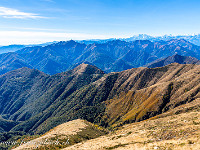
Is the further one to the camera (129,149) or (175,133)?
(175,133)

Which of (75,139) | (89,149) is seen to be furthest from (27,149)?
(89,149)

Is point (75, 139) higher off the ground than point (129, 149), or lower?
lower

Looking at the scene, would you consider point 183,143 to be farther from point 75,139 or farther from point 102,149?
point 75,139

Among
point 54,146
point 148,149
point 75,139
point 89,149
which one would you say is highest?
point 148,149

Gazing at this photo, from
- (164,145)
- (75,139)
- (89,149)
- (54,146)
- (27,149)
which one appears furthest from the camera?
(75,139)

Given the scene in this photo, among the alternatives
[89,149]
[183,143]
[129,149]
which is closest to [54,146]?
[89,149]

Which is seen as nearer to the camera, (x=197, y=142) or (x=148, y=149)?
(x=197, y=142)

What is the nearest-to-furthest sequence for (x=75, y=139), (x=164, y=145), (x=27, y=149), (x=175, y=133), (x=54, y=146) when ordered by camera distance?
(x=164, y=145)
(x=175, y=133)
(x=27, y=149)
(x=54, y=146)
(x=75, y=139)

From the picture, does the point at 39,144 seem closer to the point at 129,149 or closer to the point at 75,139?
the point at 75,139

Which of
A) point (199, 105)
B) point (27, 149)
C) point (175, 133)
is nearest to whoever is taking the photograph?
point (175, 133)

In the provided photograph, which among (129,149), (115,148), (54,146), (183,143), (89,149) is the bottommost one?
(54,146)
